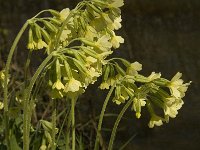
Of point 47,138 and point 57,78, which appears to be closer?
point 57,78

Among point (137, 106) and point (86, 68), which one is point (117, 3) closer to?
point (86, 68)

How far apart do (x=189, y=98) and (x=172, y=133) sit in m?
0.22

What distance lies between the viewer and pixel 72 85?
187 centimetres

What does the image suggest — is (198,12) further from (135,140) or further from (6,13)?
(6,13)

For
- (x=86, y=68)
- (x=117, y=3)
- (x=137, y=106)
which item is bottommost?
(x=137, y=106)

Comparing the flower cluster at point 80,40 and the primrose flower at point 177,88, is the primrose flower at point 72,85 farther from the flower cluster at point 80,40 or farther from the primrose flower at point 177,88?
the primrose flower at point 177,88

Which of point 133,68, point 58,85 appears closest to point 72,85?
point 58,85

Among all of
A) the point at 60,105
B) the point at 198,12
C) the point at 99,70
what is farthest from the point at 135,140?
the point at 99,70

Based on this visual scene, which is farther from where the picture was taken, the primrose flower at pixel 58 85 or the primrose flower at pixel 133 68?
the primrose flower at pixel 133 68

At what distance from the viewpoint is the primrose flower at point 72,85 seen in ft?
6.10

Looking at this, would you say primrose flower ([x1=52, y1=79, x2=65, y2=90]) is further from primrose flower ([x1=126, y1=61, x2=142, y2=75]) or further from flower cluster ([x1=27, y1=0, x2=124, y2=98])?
primrose flower ([x1=126, y1=61, x2=142, y2=75])

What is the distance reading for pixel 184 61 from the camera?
3645mm

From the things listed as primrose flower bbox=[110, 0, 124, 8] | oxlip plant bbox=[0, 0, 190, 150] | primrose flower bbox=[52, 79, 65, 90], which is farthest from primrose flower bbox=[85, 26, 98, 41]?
primrose flower bbox=[52, 79, 65, 90]

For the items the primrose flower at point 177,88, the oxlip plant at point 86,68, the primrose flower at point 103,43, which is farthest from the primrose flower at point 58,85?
the primrose flower at point 177,88
